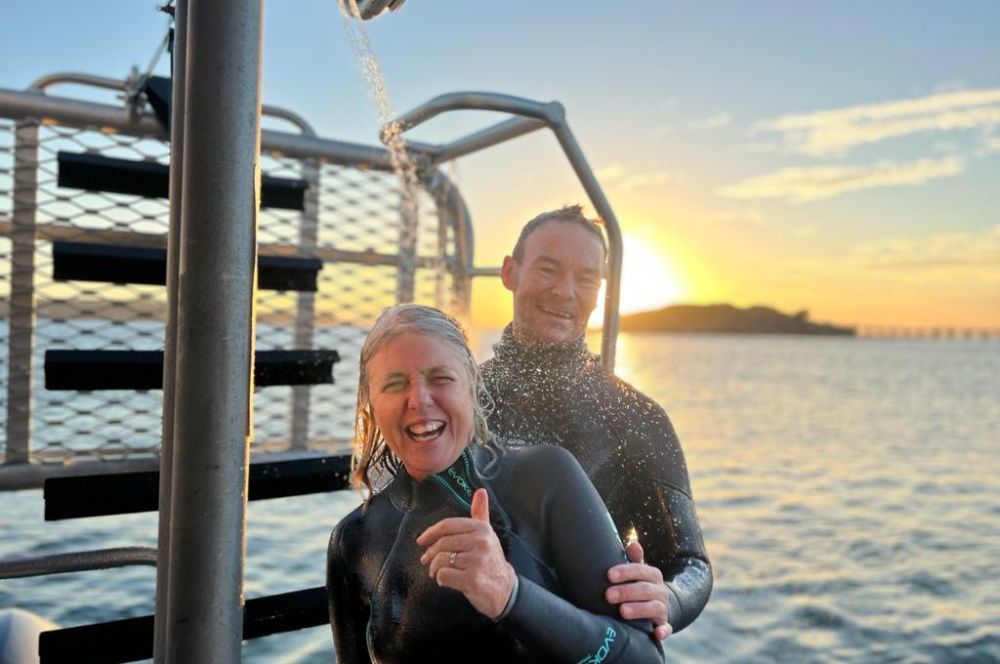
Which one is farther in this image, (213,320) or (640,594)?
(640,594)

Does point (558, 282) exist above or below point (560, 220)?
below

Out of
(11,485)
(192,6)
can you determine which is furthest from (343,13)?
(11,485)

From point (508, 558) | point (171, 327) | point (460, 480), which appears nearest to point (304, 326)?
point (460, 480)

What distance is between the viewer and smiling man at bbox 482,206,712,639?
204cm

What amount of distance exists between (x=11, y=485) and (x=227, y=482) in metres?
1.52

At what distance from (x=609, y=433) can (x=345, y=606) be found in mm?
818

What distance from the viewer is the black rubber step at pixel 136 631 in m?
1.83

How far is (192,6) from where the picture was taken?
1073 mm

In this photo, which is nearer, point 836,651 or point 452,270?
point 452,270

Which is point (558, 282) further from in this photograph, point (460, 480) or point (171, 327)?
point (171, 327)

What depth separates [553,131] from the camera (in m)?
2.31

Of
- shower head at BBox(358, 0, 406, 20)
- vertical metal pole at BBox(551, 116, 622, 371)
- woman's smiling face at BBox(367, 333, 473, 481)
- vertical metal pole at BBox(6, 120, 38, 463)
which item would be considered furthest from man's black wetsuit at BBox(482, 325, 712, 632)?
vertical metal pole at BBox(6, 120, 38, 463)

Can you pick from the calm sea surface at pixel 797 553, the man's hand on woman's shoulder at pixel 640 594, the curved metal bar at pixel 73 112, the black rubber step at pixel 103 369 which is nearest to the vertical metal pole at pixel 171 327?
the man's hand on woman's shoulder at pixel 640 594

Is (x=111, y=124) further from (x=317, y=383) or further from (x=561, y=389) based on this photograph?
(x=561, y=389)
